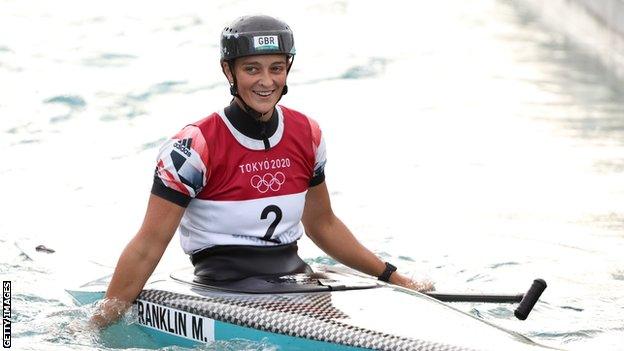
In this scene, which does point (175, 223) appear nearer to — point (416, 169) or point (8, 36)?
point (416, 169)

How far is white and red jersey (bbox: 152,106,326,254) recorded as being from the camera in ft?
17.1

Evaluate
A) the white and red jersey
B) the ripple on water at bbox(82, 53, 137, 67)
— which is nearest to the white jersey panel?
the white and red jersey

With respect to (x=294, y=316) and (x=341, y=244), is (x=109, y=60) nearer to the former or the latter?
(x=341, y=244)

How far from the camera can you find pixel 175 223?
525cm

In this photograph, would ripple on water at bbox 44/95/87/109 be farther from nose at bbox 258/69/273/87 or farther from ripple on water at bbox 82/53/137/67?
nose at bbox 258/69/273/87

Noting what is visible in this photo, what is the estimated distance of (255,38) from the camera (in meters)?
5.24

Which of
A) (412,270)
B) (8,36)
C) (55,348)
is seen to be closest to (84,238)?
(412,270)

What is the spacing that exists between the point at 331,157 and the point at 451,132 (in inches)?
54.6

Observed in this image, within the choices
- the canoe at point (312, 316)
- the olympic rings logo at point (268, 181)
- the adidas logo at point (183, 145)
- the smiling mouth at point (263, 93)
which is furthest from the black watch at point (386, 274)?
the adidas logo at point (183, 145)

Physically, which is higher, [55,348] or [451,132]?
[55,348]

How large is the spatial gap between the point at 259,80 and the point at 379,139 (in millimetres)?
6118

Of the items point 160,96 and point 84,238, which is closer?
point 84,238

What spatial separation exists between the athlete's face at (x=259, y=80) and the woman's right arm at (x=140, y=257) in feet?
1.59

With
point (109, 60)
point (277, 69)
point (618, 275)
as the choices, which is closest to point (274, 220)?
point (277, 69)
